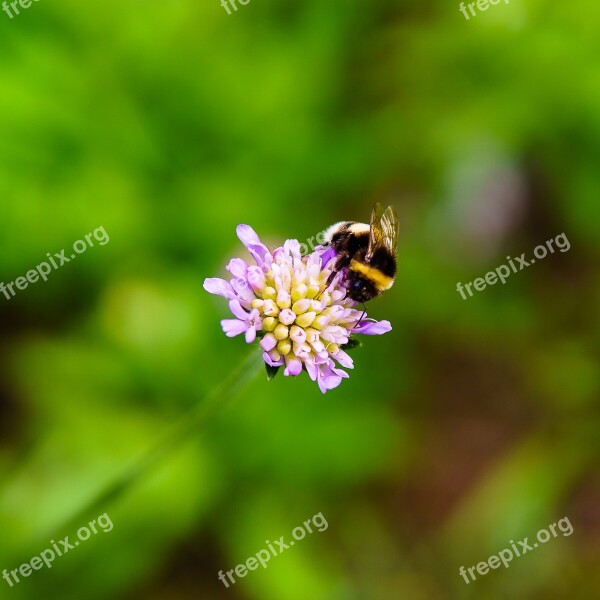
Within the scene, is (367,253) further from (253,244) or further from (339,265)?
(253,244)

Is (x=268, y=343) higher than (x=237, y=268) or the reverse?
the reverse

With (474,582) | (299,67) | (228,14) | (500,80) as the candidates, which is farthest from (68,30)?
(474,582)

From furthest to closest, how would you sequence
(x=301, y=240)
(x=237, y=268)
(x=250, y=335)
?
(x=301, y=240) < (x=237, y=268) < (x=250, y=335)

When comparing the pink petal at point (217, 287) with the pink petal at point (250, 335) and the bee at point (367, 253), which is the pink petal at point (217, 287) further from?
the bee at point (367, 253)

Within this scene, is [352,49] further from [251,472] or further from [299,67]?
[251,472]

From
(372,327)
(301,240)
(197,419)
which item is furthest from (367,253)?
(301,240)
